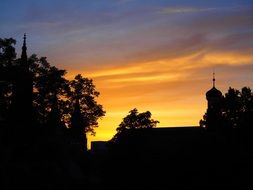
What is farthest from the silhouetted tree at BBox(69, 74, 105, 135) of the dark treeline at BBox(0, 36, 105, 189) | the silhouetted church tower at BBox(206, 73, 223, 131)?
the silhouetted church tower at BBox(206, 73, 223, 131)

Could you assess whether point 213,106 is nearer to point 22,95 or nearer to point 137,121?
point 137,121

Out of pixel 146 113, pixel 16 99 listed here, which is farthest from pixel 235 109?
pixel 16 99

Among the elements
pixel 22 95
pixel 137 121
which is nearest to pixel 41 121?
pixel 22 95

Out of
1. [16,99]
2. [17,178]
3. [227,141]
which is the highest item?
[16,99]

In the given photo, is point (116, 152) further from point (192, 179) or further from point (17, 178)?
point (17, 178)

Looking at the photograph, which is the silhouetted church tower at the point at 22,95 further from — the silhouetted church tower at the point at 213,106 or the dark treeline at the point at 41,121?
the silhouetted church tower at the point at 213,106

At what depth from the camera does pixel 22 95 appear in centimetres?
6200

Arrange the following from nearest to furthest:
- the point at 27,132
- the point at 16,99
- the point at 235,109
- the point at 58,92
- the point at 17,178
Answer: the point at 17,178, the point at 27,132, the point at 16,99, the point at 58,92, the point at 235,109

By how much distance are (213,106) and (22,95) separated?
32852 millimetres

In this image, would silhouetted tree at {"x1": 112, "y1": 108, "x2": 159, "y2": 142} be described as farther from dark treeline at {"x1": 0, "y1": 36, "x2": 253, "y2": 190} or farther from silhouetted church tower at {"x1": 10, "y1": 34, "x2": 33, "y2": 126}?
silhouetted church tower at {"x1": 10, "y1": 34, "x2": 33, "y2": 126}

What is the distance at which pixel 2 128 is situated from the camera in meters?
47.1

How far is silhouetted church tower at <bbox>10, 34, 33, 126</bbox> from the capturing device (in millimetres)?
60594

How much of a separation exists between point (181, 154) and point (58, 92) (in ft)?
91.8

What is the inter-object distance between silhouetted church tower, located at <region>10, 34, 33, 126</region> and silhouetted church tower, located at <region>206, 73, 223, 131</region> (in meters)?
27.8
